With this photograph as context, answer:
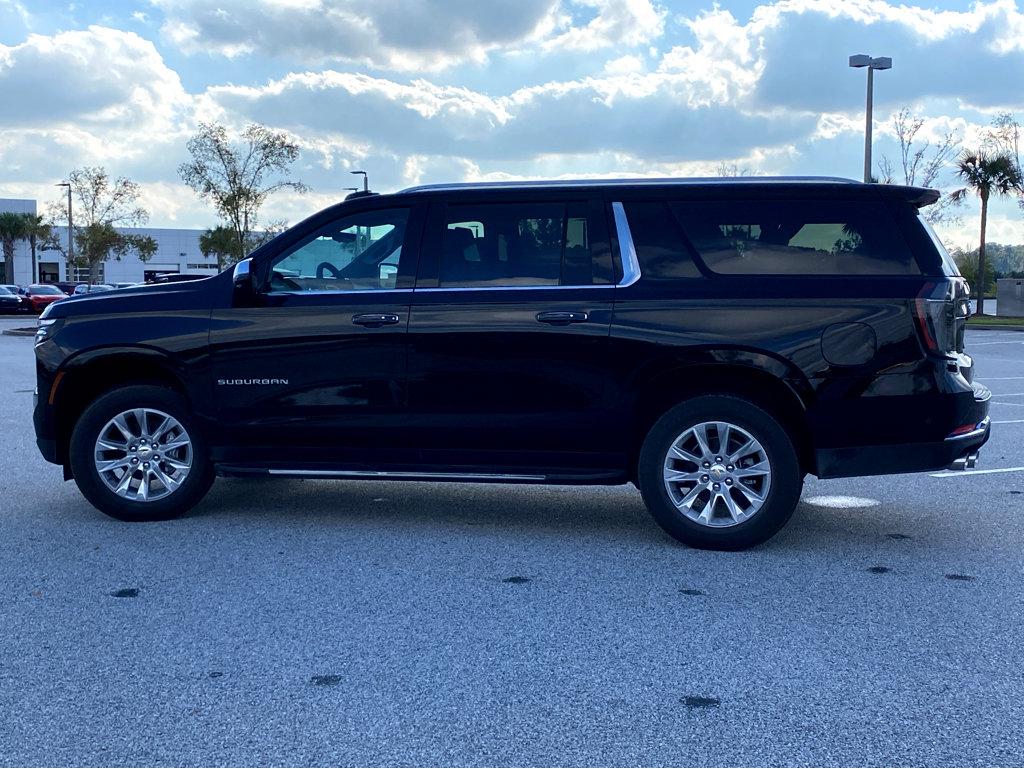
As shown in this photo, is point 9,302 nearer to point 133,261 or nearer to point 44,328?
point 44,328

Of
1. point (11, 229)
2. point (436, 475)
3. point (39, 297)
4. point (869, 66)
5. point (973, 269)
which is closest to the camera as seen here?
point (436, 475)

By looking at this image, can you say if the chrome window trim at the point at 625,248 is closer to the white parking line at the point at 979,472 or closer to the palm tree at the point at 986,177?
the white parking line at the point at 979,472

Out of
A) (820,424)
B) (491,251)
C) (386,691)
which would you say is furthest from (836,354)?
(386,691)

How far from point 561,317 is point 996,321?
41838 mm

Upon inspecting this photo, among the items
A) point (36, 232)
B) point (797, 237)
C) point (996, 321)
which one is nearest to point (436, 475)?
point (797, 237)

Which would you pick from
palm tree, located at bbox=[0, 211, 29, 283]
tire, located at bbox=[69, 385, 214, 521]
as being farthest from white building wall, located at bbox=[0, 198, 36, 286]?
tire, located at bbox=[69, 385, 214, 521]

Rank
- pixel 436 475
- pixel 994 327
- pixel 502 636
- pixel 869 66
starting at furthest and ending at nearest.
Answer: pixel 994 327
pixel 869 66
pixel 436 475
pixel 502 636

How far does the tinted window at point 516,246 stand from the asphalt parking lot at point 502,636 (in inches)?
57.9

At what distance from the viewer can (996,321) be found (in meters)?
43.8

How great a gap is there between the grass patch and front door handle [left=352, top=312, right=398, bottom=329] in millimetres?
37498

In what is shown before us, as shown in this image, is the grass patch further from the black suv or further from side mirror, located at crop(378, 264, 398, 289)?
side mirror, located at crop(378, 264, 398, 289)

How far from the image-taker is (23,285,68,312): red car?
52750 mm

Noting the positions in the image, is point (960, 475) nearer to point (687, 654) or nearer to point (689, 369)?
point (689, 369)

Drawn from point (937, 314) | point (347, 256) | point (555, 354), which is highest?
point (347, 256)
